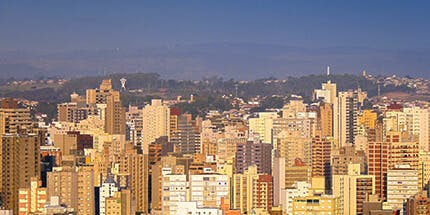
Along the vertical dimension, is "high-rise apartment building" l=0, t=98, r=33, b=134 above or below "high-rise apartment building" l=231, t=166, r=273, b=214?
above

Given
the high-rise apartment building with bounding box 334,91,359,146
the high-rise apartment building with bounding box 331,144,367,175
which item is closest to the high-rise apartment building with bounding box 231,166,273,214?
the high-rise apartment building with bounding box 331,144,367,175

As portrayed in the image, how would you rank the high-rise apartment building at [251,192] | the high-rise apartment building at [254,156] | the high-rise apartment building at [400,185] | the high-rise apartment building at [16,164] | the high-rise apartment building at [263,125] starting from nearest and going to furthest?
the high-rise apartment building at [400,185] → the high-rise apartment building at [251,192] → the high-rise apartment building at [16,164] → the high-rise apartment building at [254,156] → the high-rise apartment building at [263,125]

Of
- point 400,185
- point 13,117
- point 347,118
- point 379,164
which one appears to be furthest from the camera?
point 347,118

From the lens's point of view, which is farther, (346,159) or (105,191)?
(346,159)

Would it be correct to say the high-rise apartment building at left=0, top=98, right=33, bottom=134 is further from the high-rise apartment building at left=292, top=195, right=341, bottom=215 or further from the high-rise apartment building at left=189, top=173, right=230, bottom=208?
the high-rise apartment building at left=292, top=195, right=341, bottom=215

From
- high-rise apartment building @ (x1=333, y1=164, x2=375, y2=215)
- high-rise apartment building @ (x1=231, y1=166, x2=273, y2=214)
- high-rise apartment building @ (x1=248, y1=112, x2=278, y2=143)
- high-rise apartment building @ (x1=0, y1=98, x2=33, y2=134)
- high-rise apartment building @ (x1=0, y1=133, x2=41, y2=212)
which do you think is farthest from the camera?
high-rise apartment building @ (x1=248, y1=112, x2=278, y2=143)

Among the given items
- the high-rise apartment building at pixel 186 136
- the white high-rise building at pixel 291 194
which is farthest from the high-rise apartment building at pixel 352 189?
the high-rise apartment building at pixel 186 136

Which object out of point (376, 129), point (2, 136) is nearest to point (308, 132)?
point (376, 129)

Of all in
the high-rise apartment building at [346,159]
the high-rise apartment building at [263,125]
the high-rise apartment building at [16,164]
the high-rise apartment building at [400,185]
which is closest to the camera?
the high-rise apartment building at [400,185]

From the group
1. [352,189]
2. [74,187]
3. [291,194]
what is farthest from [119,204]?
[352,189]

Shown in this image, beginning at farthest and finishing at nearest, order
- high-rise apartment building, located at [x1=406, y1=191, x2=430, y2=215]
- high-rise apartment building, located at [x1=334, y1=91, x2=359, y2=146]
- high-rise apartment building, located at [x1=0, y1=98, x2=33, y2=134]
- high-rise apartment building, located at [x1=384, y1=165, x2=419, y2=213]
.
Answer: high-rise apartment building, located at [x1=334, y1=91, x2=359, y2=146] < high-rise apartment building, located at [x1=0, y1=98, x2=33, y2=134] < high-rise apartment building, located at [x1=384, y1=165, x2=419, y2=213] < high-rise apartment building, located at [x1=406, y1=191, x2=430, y2=215]

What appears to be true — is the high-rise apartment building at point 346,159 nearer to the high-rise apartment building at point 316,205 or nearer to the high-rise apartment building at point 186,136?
the high-rise apartment building at point 186,136

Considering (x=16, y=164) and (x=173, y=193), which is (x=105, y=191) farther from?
(x=16, y=164)
